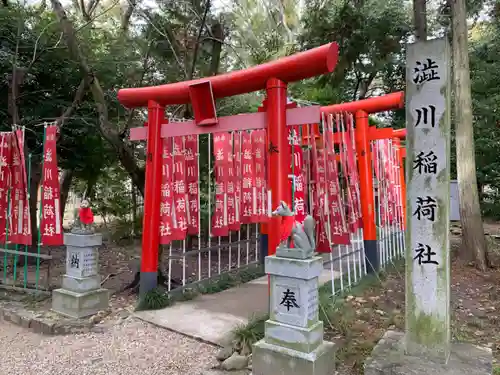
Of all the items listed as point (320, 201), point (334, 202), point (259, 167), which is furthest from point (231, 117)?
point (259, 167)

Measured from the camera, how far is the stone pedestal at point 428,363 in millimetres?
3125

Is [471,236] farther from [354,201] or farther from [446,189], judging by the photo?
[446,189]

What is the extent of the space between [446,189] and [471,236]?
605 centimetres

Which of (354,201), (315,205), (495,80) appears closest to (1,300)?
(315,205)

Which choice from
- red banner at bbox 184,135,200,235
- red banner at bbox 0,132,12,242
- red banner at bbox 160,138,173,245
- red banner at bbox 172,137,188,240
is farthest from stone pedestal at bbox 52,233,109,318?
red banner at bbox 0,132,12,242

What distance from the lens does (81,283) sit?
593cm

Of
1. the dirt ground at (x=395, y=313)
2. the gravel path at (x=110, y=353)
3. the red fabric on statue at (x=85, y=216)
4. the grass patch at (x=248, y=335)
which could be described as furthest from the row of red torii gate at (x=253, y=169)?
the gravel path at (x=110, y=353)

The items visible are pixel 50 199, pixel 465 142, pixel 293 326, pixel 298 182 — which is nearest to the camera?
pixel 293 326

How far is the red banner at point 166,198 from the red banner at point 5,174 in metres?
2.99

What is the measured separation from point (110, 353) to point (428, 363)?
138 inches

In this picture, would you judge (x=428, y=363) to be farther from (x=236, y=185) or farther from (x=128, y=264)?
(x=128, y=264)

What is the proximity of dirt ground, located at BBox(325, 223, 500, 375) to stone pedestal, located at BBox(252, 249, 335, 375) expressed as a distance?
22.6 inches

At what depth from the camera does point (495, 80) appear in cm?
1497

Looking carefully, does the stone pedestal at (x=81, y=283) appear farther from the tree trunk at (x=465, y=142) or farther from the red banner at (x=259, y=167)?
the tree trunk at (x=465, y=142)
